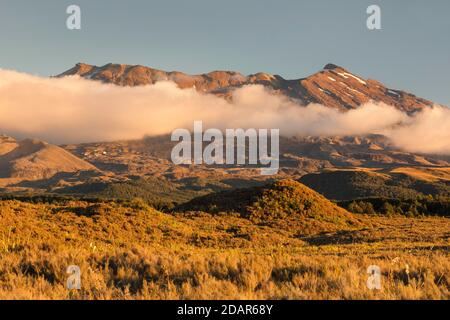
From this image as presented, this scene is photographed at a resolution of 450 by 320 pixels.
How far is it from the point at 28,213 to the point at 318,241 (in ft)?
77.1

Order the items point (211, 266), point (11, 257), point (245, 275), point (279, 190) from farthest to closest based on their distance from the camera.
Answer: point (279, 190)
point (11, 257)
point (211, 266)
point (245, 275)

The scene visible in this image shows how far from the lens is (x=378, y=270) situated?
11977 mm

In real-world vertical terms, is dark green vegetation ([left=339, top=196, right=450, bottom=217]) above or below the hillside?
below

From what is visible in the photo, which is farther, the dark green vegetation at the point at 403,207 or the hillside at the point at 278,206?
the dark green vegetation at the point at 403,207

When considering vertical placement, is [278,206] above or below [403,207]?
above

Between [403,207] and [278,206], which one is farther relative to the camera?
[403,207]

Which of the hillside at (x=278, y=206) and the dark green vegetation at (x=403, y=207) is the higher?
the hillside at (x=278, y=206)

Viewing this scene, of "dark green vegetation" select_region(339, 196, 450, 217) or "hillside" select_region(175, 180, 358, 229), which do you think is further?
"dark green vegetation" select_region(339, 196, 450, 217)
